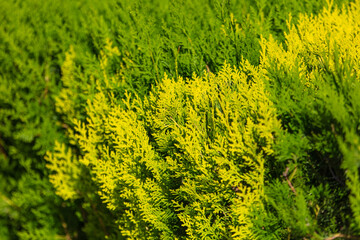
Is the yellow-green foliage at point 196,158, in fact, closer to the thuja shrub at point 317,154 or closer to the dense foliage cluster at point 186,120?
the dense foliage cluster at point 186,120

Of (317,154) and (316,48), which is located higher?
(316,48)

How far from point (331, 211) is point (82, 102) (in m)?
4.25

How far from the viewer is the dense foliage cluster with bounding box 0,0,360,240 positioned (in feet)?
9.89

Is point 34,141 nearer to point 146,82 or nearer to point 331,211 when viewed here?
point 146,82

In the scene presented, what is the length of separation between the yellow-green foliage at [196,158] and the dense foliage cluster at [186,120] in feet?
0.07

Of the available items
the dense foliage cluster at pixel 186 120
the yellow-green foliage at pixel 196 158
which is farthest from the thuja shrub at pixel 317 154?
the yellow-green foliage at pixel 196 158

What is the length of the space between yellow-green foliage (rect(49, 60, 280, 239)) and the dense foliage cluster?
0.9 inches

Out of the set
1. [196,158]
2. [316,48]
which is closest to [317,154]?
[196,158]

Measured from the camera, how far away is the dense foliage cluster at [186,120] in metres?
3.02

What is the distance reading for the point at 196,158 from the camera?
3.45 m

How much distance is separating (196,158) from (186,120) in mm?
705

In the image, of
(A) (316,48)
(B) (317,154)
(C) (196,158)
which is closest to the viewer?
(B) (317,154)

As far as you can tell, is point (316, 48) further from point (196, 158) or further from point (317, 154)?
point (196, 158)

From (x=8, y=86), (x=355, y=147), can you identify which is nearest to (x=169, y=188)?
(x=355, y=147)
